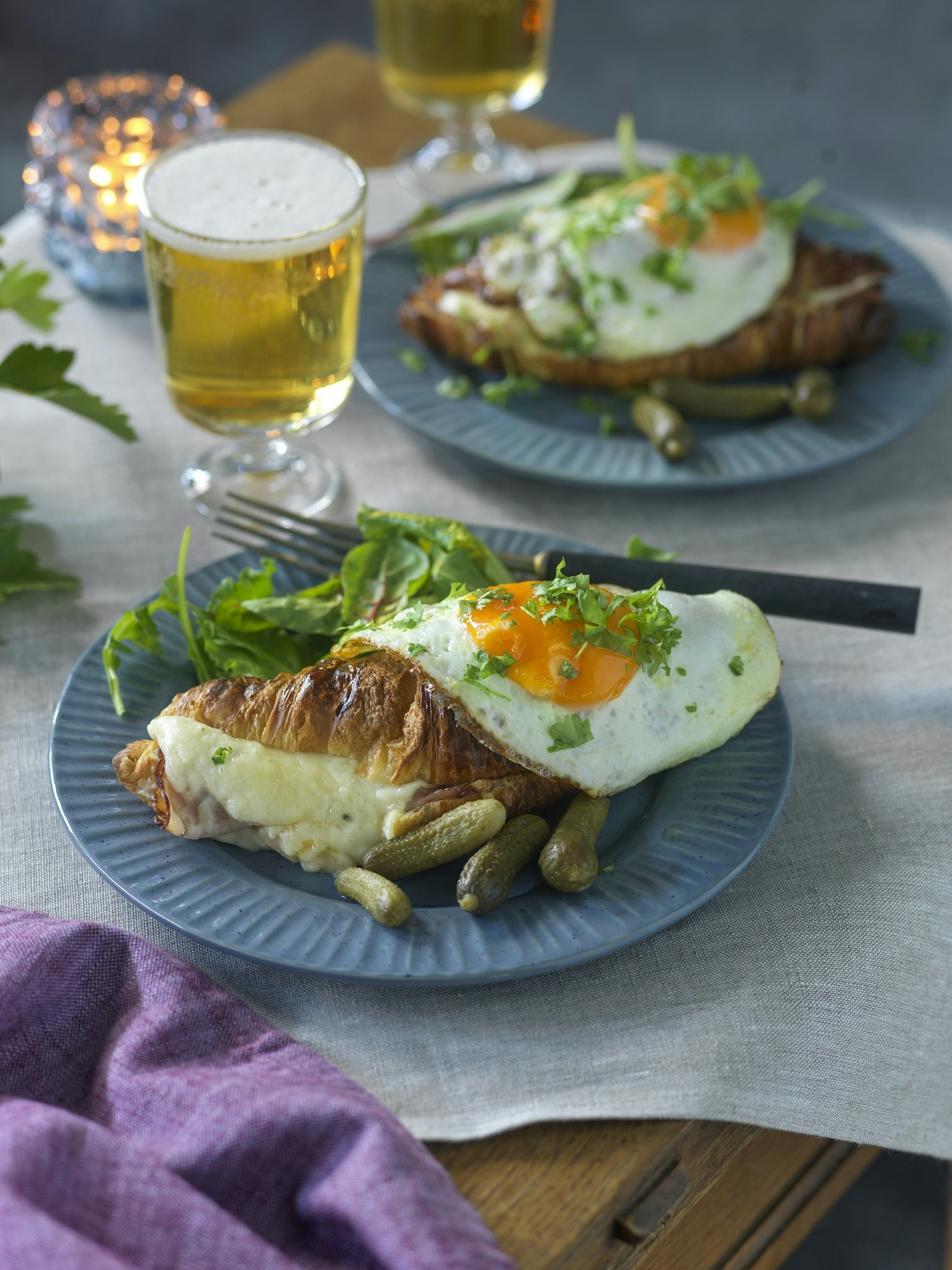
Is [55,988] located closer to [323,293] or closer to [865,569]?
[323,293]

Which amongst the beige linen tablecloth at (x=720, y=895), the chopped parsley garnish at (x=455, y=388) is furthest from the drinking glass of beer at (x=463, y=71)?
the beige linen tablecloth at (x=720, y=895)

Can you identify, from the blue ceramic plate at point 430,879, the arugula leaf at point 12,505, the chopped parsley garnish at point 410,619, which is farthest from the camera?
the arugula leaf at point 12,505

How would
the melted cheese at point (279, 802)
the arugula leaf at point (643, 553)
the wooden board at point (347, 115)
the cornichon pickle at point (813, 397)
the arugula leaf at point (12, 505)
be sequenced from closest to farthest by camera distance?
1. the melted cheese at point (279, 802)
2. the arugula leaf at point (643, 553)
3. the arugula leaf at point (12, 505)
4. the cornichon pickle at point (813, 397)
5. the wooden board at point (347, 115)

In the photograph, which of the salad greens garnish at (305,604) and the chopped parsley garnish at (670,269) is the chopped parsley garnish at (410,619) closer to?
the salad greens garnish at (305,604)

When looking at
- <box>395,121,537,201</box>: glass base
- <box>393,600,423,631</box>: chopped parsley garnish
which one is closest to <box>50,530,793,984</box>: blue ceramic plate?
<box>393,600,423,631</box>: chopped parsley garnish

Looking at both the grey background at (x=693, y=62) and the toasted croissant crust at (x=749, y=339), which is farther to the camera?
the grey background at (x=693, y=62)

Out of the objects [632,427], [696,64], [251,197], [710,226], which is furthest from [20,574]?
[696,64]

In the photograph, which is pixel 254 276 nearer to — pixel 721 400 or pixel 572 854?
pixel 721 400
